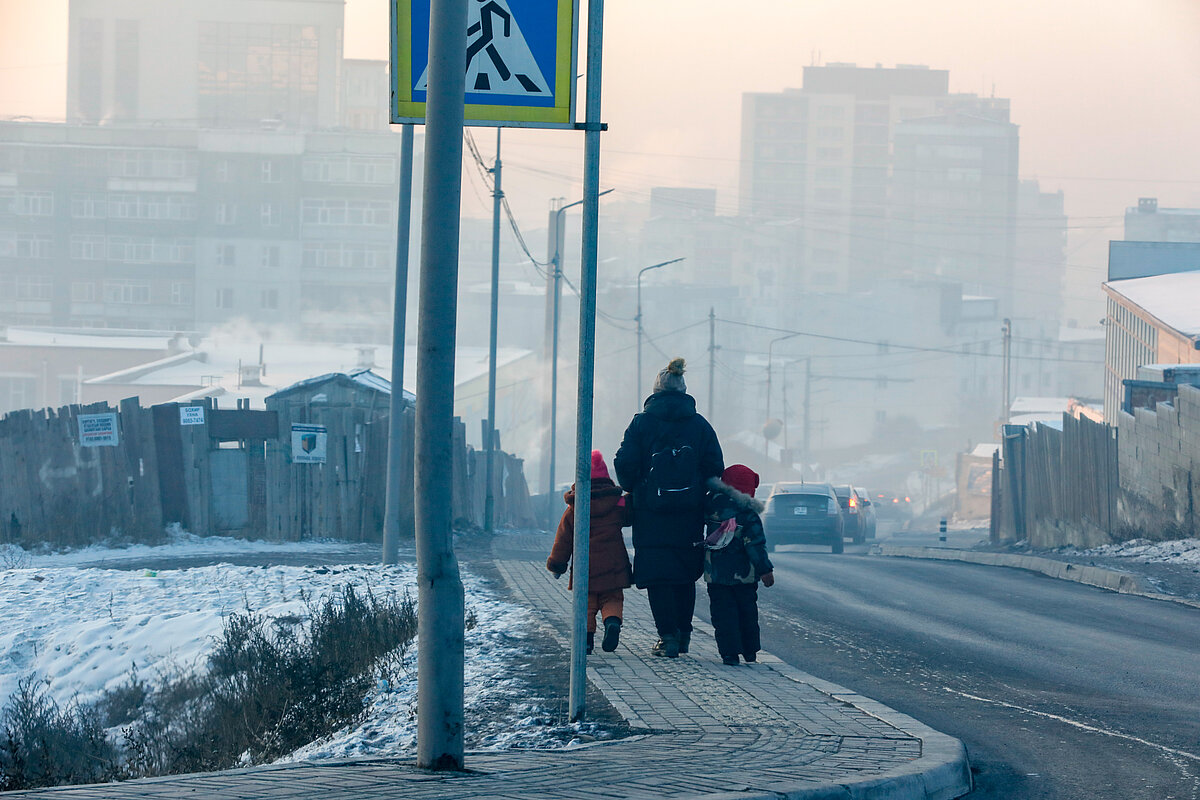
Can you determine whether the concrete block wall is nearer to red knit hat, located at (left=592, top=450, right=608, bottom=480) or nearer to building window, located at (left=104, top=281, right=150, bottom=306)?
red knit hat, located at (left=592, top=450, right=608, bottom=480)

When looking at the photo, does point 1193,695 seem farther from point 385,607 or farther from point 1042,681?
point 385,607

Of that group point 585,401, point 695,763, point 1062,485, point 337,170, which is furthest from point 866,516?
point 337,170

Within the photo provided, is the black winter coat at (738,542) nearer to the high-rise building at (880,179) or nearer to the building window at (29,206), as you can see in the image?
the building window at (29,206)

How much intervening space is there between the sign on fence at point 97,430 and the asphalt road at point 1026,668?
10.1 metres

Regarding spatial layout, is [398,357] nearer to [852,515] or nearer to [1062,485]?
[1062,485]

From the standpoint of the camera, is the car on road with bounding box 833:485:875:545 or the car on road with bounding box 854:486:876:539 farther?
the car on road with bounding box 854:486:876:539

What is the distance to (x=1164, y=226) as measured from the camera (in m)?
126

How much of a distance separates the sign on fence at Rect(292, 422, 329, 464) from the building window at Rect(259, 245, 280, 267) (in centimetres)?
7885

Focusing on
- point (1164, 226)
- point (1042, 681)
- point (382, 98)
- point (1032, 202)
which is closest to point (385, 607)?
point (1042, 681)

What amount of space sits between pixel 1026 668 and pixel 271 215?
3637 inches

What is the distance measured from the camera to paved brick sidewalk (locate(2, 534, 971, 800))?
16.5 feet

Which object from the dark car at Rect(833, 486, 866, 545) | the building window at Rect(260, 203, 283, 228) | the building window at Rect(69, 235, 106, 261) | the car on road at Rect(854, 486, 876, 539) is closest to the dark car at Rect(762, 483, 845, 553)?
the dark car at Rect(833, 486, 866, 545)

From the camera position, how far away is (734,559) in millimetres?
8695

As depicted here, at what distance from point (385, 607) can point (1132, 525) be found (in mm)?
14172
